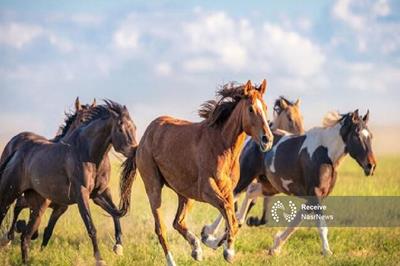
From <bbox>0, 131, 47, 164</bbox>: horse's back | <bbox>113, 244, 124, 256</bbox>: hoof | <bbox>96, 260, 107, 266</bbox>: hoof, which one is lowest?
<bbox>113, 244, 124, 256</bbox>: hoof

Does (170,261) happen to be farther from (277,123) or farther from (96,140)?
(277,123)

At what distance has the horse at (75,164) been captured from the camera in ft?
32.6

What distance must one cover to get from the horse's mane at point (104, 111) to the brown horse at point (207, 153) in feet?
3.53

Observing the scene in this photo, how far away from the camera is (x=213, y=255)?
9898 mm

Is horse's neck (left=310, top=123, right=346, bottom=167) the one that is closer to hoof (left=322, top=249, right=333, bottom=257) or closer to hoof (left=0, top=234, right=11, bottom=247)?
hoof (left=322, top=249, right=333, bottom=257)

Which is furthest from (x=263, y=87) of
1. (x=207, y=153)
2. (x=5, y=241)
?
(x=5, y=241)

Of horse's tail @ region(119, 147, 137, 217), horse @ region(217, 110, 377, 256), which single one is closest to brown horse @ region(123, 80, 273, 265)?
horse's tail @ region(119, 147, 137, 217)

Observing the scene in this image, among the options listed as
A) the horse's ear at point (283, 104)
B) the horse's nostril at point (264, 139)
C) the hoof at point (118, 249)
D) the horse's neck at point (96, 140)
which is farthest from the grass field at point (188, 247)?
the horse's ear at point (283, 104)

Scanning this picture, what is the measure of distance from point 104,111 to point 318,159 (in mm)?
3386

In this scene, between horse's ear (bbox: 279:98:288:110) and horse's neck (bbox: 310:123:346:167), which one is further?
horse's ear (bbox: 279:98:288:110)

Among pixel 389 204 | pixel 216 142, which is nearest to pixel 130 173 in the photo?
pixel 216 142

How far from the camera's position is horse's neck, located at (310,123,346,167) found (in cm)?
1120

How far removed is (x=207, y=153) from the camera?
8.18m

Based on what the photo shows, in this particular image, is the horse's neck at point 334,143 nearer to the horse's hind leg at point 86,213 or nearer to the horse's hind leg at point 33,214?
the horse's hind leg at point 86,213
